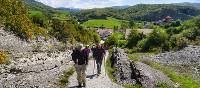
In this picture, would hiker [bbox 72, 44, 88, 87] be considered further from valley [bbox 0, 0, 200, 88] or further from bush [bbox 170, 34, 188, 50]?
bush [bbox 170, 34, 188, 50]

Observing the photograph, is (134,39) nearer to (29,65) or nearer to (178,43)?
(178,43)

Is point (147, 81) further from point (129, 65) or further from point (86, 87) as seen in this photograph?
point (129, 65)

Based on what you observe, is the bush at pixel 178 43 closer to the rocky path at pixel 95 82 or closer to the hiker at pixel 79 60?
the rocky path at pixel 95 82

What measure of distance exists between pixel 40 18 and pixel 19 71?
6566cm

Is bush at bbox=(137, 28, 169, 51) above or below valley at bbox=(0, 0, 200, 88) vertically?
below

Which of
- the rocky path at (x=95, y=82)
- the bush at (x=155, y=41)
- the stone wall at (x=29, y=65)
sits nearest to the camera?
the stone wall at (x=29, y=65)

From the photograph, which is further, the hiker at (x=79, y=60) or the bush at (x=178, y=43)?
the bush at (x=178, y=43)

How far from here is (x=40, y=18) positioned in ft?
354

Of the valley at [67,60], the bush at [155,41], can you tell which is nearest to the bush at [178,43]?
the valley at [67,60]

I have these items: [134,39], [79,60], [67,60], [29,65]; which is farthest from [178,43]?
[79,60]

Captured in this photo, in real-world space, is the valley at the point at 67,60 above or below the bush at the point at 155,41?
above

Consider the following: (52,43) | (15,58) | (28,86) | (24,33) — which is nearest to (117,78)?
(28,86)

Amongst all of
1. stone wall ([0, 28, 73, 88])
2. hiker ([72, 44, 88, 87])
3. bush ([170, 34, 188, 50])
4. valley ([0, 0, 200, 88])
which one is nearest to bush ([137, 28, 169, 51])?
valley ([0, 0, 200, 88])

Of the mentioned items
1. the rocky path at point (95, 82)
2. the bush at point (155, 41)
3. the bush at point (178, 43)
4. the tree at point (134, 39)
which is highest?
the rocky path at point (95, 82)
